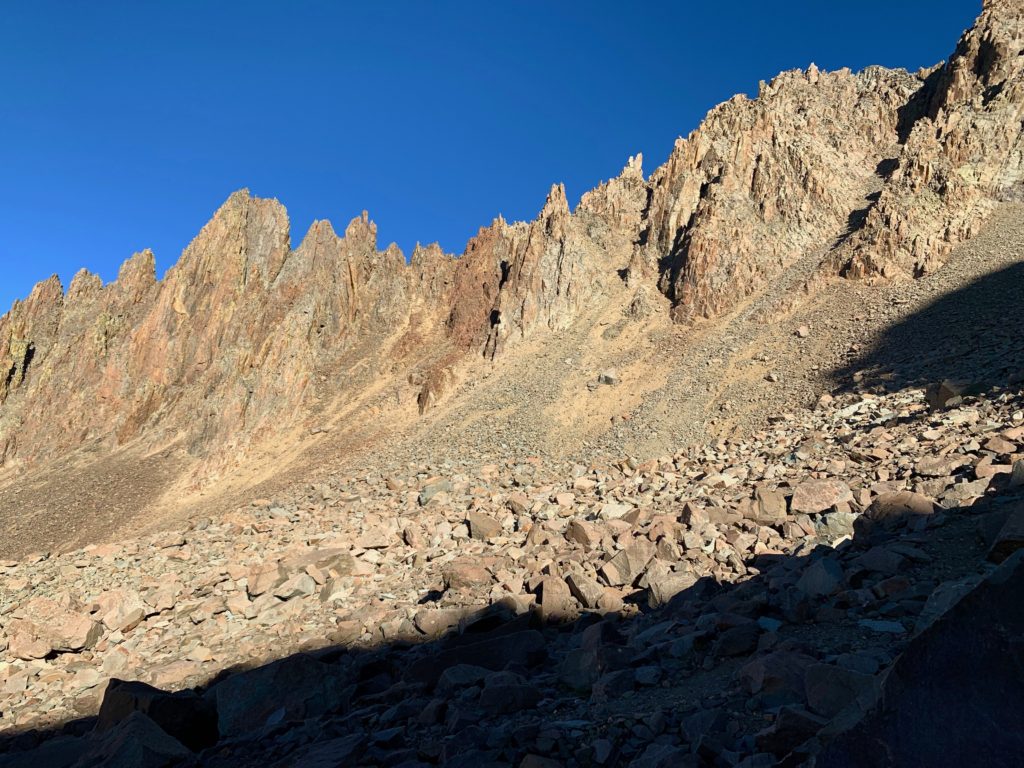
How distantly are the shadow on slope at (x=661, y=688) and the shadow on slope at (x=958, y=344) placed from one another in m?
11.3

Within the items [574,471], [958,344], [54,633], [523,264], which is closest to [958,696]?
[54,633]

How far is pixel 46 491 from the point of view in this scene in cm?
3841

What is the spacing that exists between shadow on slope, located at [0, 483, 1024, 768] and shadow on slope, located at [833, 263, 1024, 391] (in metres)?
11.3

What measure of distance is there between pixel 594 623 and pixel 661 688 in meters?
2.70

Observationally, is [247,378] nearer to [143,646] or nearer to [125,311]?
[125,311]

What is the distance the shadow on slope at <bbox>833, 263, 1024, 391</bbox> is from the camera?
1609cm

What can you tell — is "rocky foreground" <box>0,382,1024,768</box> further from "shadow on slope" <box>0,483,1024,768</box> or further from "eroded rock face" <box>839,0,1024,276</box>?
"eroded rock face" <box>839,0,1024,276</box>

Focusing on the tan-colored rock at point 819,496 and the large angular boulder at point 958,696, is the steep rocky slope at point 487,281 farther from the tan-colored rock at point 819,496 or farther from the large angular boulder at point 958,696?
the large angular boulder at point 958,696

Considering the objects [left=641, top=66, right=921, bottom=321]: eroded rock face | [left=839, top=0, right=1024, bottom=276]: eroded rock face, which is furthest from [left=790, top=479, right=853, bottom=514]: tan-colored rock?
[left=641, top=66, right=921, bottom=321]: eroded rock face

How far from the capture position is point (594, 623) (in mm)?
7922

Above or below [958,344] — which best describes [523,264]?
above

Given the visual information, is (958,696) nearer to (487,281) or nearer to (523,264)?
(523,264)

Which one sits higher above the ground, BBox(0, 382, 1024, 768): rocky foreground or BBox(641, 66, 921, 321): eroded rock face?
BBox(641, 66, 921, 321): eroded rock face

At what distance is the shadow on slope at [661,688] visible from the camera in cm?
269
